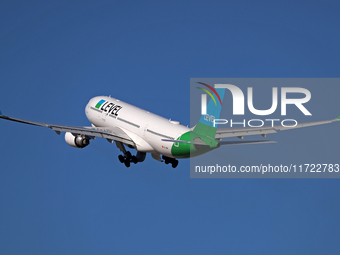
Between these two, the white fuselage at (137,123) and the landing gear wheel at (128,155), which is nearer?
the white fuselage at (137,123)

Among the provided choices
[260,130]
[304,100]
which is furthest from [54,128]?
[304,100]

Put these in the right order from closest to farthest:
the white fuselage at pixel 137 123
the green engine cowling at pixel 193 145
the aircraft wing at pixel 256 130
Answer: the green engine cowling at pixel 193 145
the aircraft wing at pixel 256 130
the white fuselage at pixel 137 123

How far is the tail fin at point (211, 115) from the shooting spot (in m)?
57.7

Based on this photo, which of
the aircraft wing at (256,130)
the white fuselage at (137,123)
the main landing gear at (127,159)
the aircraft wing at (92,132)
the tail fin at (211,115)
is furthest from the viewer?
the main landing gear at (127,159)

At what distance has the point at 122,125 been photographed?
68.9 m

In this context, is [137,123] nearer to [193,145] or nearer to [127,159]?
[127,159]

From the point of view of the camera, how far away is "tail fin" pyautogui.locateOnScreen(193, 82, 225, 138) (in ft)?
189

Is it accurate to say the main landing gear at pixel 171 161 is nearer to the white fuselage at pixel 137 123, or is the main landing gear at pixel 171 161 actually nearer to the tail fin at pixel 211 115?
the white fuselage at pixel 137 123

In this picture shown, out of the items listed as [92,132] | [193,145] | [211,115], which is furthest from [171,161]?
[211,115]

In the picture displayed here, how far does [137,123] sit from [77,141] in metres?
6.70

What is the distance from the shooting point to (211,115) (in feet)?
193

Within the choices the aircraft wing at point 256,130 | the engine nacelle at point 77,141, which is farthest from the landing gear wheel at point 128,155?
the aircraft wing at point 256,130

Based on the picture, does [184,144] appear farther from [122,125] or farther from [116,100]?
[116,100]

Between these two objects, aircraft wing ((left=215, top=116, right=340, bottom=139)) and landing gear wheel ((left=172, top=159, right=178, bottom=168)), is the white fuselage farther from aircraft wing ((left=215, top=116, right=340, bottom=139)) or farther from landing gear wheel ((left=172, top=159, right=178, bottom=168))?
landing gear wheel ((left=172, top=159, right=178, bottom=168))
